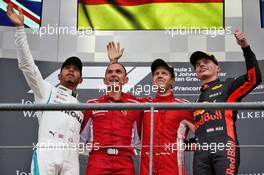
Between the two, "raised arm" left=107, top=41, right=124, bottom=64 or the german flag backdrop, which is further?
the german flag backdrop

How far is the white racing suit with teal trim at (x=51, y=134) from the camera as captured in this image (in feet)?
8.85

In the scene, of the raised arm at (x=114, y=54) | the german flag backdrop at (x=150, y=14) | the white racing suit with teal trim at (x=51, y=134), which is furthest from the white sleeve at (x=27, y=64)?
the german flag backdrop at (x=150, y=14)

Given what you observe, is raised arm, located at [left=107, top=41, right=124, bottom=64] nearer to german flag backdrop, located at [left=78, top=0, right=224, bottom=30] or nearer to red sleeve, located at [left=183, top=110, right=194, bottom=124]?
red sleeve, located at [left=183, top=110, right=194, bottom=124]

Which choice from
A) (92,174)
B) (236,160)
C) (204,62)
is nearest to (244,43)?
(204,62)

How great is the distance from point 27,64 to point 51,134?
324 mm

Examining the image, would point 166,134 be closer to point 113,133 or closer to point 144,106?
point 113,133

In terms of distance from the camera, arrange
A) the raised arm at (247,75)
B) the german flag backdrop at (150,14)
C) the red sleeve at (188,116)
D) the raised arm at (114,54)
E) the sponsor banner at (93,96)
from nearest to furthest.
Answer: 1. the raised arm at (247,75)
2. the red sleeve at (188,116)
3. the raised arm at (114,54)
4. the sponsor banner at (93,96)
5. the german flag backdrop at (150,14)

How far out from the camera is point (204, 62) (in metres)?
2.86

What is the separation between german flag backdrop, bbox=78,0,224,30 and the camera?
379cm

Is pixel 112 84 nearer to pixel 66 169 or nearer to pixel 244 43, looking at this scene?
pixel 66 169

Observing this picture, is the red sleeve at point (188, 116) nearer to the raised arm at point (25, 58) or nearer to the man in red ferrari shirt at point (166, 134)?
the man in red ferrari shirt at point (166, 134)

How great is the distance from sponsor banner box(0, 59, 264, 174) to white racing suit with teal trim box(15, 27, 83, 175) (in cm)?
76

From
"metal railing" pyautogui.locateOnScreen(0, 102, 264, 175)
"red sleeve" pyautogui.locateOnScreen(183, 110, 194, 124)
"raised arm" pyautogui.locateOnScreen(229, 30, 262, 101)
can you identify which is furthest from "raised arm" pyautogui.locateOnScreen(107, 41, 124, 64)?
"metal railing" pyautogui.locateOnScreen(0, 102, 264, 175)

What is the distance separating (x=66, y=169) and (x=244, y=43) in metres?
0.93
